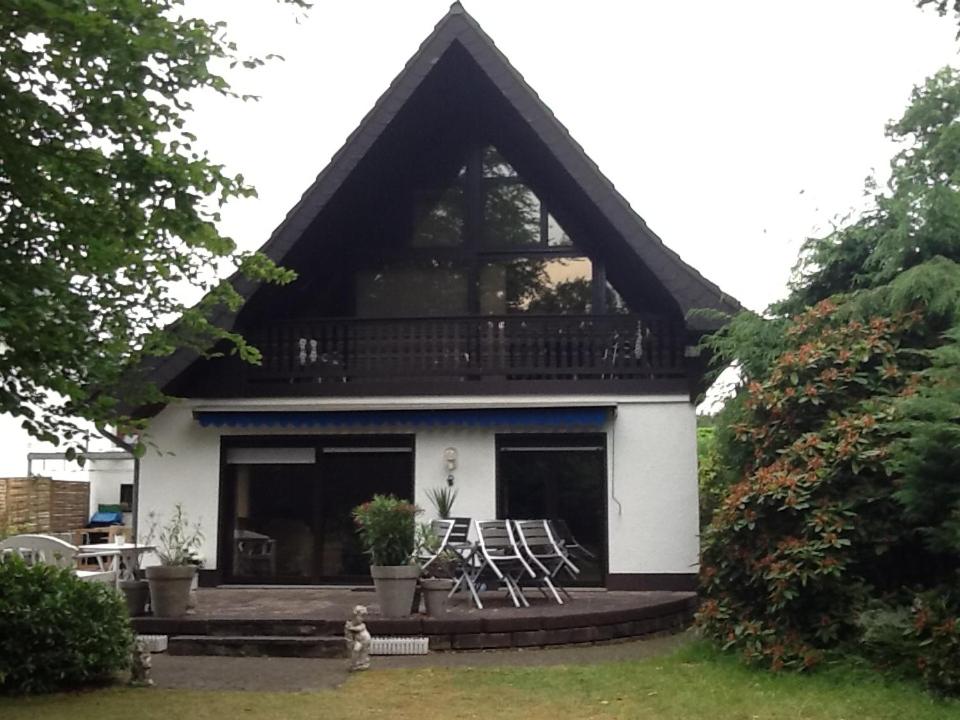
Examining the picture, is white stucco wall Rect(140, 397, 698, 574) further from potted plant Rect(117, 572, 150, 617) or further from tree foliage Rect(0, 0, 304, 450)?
tree foliage Rect(0, 0, 304, 450)

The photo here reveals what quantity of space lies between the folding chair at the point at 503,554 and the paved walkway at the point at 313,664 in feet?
3.81

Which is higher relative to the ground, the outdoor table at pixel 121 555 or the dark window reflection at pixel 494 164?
the dark window reflection at pixel 494 164

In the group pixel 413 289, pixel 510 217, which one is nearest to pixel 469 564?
pixel 413 289

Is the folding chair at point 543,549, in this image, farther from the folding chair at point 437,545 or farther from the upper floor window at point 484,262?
the upper floor window at point 484,262

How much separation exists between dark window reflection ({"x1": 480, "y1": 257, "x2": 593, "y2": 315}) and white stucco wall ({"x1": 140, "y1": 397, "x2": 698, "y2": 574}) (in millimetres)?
1499

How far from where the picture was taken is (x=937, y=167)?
1034 cm

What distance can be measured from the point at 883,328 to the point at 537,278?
5.85 metres

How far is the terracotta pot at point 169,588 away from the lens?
1080cm

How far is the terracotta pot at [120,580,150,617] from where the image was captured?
10977 millimetres

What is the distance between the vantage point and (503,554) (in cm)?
1173

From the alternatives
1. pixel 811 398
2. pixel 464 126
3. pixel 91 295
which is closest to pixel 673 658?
pixel 811 398

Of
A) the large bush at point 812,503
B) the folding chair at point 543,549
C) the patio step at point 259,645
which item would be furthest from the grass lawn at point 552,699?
the folding chair at point 543,549

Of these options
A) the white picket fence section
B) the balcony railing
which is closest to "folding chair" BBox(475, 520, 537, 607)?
the white picket fence section

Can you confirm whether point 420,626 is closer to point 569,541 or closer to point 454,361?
point 569,541
